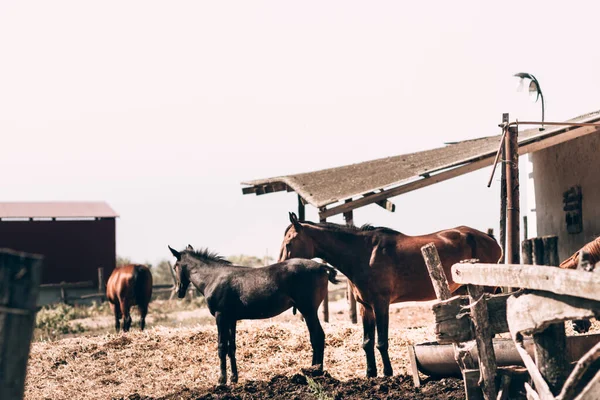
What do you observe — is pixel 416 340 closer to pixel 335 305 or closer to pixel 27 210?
pixel 335 305

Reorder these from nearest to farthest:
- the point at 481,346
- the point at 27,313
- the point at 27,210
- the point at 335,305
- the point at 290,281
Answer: the point at 27,313, the point at 481,346, the point at 290,281, the point at 335,305, the point at 27,210

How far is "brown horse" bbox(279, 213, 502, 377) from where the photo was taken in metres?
11.3

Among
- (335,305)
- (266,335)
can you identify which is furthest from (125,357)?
(335,305)

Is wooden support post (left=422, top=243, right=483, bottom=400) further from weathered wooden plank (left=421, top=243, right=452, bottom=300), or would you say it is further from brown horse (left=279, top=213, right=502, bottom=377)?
brown horse (left=279, top=213, right=502, bottom=377)

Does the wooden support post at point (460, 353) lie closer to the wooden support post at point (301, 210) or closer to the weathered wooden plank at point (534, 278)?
the weathered wooden plank at point (534, 278)

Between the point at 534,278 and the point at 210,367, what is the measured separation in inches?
322

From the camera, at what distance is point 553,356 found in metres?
5.88

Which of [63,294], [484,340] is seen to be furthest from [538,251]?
[63,294]

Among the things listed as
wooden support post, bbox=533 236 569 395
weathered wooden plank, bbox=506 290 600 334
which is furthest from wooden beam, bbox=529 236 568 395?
weathered wooden plank, bbox=506 290 600 334

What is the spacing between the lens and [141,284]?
1920 centimetres

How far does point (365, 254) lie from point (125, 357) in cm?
473

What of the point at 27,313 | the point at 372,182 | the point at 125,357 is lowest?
the point at 125,357

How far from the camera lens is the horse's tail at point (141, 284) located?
62.5 feet

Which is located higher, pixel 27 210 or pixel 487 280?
pixel 27 210
